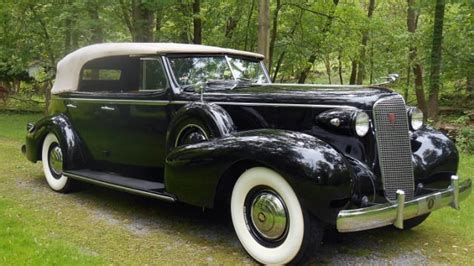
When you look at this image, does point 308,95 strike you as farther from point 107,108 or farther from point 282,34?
point 282,34

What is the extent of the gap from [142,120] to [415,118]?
2785mm

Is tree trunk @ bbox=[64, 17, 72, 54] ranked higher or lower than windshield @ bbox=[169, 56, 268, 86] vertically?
higher

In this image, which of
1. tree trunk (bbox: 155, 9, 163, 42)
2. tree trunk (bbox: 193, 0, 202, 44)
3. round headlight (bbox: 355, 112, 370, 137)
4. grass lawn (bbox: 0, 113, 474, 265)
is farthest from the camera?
tree trunk (bbox: 155, 9, 163, 42)

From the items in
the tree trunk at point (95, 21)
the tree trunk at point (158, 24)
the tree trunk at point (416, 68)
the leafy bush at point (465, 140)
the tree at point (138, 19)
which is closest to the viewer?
the leafy bush at point (465, 140)

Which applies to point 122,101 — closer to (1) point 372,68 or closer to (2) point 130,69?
(2) point 130,69

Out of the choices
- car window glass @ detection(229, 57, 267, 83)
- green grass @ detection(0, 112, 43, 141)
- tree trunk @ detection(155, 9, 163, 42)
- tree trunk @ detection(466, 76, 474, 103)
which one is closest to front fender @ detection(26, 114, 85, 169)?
car window glass @ detection(229, 57, 267, 83)

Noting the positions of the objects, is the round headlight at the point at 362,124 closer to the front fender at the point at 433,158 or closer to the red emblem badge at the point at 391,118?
the red emblem badge at the point at 391,118

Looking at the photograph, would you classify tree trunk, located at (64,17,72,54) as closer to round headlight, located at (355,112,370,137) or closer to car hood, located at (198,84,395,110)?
car hood, located at (198,84,395,110)

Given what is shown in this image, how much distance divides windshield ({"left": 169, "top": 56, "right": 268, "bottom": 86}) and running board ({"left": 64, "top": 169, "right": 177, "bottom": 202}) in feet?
3.68

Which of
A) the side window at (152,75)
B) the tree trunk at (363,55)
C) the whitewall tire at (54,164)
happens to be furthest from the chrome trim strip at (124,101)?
the tree trunk at (363,55)

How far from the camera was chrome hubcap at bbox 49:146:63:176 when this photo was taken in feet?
20.1

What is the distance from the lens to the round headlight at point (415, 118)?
4479 millimetres

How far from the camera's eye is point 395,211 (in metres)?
3.60

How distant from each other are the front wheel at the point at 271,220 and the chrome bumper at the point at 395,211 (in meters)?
0.27
